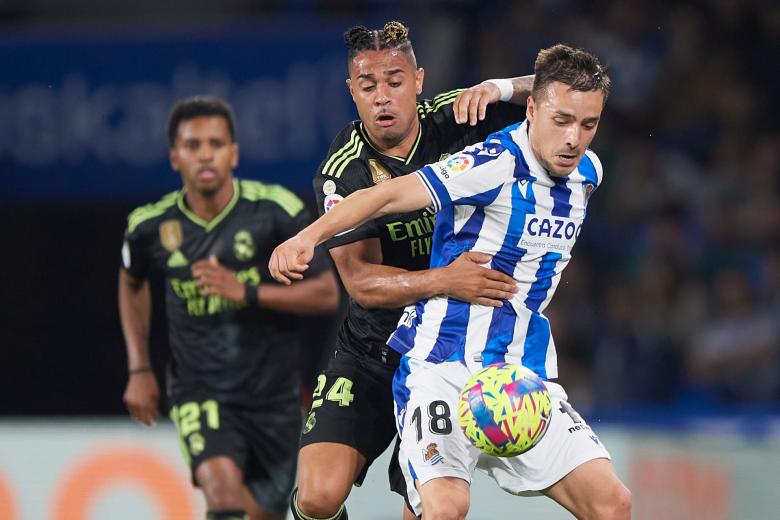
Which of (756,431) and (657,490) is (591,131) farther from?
(756,431)

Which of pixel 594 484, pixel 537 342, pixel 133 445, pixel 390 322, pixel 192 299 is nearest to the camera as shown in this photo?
pixel 594 484

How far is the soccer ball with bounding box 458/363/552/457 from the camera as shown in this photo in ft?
13.6

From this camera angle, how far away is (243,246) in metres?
6.27

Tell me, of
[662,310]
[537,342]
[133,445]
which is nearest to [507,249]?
[537,342]

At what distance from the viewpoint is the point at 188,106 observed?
21.2ft

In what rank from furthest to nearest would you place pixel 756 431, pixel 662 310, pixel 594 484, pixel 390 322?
pixel 662 310 → pixel 756 431 → pixel 390 322 → pixel 594 484

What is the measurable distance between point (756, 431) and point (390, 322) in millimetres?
3216

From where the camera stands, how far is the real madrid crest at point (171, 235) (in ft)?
20.6

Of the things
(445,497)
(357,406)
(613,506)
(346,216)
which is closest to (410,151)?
(346,216)

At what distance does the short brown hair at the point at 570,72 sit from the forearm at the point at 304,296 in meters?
2.00

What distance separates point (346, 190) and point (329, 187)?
6 centimetres

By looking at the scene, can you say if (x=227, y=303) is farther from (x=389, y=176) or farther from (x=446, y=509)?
(x=446, y=509)

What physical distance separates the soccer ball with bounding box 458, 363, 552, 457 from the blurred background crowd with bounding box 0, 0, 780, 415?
4.67 m

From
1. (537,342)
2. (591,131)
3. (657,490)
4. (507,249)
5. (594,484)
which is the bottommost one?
(657,490)
